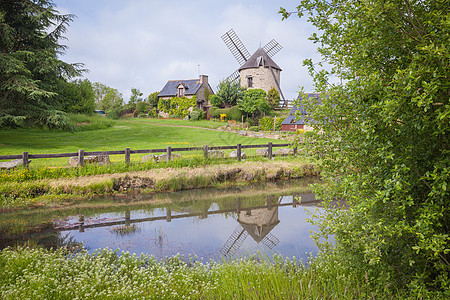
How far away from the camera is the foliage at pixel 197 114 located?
42.8 m

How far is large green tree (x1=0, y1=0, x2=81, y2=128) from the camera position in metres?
18.7

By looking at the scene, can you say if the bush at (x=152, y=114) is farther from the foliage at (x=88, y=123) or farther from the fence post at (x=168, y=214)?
the fence post at (x=168, y=214)

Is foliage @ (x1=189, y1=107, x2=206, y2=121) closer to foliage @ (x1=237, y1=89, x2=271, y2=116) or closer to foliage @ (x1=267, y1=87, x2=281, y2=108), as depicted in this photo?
foliage @ (x1=237, y1=89, x2=271, y2=116)

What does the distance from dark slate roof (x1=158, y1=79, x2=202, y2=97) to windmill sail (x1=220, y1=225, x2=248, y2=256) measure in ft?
132

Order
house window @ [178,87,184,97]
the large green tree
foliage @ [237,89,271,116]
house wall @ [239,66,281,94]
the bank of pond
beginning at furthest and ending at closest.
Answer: house window @ [178,87,184,97] → house wall @ [239,66,281,94] → foliage @ [237,89,271,116] → the large green tree → the bank of pond

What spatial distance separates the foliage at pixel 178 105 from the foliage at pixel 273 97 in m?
11.5

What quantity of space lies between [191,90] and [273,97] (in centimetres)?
1322

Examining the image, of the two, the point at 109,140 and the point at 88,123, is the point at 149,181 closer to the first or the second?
the point at 109,140

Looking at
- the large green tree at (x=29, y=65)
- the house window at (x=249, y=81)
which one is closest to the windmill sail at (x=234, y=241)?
the large green tree at (x=29, y=65)

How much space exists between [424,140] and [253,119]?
35763 mm

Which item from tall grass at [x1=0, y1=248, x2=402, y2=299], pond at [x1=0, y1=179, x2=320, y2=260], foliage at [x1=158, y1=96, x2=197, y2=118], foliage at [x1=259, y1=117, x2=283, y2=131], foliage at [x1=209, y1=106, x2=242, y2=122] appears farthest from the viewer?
foliage at [x1=158, y1=96, x2=197, y2=118]

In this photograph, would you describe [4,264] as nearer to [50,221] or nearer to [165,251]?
[165,251]

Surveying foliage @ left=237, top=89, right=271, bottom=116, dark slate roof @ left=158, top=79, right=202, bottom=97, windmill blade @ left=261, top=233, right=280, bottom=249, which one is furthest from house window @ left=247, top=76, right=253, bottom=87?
windmill blade @ left=261, top=233, right=280, bottom=249

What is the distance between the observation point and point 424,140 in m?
3.44
